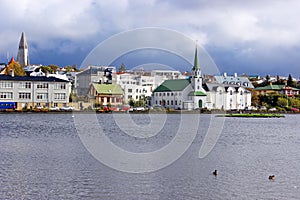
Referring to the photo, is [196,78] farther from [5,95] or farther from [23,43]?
[23,43]

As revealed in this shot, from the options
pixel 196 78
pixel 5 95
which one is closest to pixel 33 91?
pixel 5 95

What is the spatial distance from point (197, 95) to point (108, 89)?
19670mm

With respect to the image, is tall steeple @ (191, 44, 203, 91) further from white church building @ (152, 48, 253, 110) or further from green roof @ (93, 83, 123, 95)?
green roof @ (93, 83, 123, 95)

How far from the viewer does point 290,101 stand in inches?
4267

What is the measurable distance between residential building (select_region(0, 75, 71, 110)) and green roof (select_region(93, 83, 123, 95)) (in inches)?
557

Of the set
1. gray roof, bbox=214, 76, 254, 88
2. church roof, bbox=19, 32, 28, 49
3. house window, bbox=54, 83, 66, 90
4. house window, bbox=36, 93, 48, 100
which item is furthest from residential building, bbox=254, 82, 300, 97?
church roof, bbox=19, 32, 28, 49

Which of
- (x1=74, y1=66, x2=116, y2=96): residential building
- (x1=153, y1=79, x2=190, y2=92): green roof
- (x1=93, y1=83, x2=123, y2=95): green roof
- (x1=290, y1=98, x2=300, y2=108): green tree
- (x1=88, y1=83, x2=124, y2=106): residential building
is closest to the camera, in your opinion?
(x1=88, y1=83, x2=124, y2=106): residential building

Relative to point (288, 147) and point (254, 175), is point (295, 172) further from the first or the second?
point (288, 147)

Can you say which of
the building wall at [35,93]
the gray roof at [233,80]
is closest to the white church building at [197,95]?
the gray roof at [233,80]

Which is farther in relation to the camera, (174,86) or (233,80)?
(233,80)

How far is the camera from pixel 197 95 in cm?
9981

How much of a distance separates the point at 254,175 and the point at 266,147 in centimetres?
1135

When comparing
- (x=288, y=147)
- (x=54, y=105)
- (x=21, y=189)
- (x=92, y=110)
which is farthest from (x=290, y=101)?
(x=21, y=189)

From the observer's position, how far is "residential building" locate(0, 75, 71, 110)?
73875 millimetres
